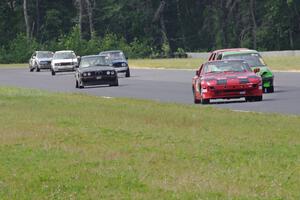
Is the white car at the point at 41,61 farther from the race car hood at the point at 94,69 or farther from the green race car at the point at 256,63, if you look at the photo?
the green race car at the point at 256,63

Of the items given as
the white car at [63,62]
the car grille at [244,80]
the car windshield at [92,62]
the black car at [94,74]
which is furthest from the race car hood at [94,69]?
the white car at [63,62]

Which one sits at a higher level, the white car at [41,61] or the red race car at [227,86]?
the red race car at [227,86]

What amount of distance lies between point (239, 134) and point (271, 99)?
1314 centimetres

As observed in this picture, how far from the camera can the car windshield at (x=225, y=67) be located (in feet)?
94.8

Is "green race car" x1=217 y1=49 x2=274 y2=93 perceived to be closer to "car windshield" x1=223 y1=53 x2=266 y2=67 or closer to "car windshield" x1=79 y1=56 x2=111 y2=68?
"car windshield" x1=223 y1=53 x2=266 y2=67

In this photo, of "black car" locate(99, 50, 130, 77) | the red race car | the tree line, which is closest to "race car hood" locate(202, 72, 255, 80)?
the red race car

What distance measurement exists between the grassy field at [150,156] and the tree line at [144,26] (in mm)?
88633

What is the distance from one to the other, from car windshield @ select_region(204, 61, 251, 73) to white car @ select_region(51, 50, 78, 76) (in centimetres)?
3870

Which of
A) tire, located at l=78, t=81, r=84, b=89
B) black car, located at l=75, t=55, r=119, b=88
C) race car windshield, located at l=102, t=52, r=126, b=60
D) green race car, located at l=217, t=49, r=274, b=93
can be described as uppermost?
green race car, located at l=217, t=49, r=274, b=93

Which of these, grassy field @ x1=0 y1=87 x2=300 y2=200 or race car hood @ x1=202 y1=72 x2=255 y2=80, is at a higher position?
grassy field @ x1=0 y1=87 x2=300 y2=200

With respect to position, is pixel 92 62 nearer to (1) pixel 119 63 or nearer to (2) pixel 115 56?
(1) pixel 119 63

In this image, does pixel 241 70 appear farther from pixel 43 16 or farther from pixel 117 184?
pixel 43 16

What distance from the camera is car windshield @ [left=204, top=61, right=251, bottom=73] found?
28906mm

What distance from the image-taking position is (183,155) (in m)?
13.3
